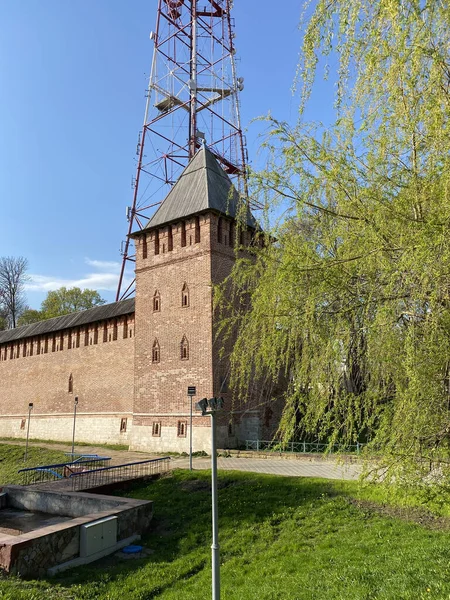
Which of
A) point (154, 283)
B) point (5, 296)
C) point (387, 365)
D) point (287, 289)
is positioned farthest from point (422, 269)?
point (5, 296)

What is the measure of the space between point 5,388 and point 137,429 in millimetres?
14677

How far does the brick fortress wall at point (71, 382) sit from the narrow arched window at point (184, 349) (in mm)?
3998

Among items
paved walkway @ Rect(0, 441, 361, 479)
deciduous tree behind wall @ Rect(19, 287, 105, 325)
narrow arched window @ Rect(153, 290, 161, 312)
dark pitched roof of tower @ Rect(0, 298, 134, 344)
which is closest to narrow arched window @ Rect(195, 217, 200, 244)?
narrow arched window @ Rect(153, 290, 161, 312)

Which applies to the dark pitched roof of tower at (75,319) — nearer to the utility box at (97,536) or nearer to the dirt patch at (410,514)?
the utility box at (97,536)

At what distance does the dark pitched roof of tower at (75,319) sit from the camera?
73.9 feet

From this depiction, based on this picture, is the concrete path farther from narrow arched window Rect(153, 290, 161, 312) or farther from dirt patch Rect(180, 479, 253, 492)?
narrow arched window Rect(153, 290, 161, 312)

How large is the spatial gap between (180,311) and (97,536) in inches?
447

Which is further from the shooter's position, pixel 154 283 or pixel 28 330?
pixel 28 330

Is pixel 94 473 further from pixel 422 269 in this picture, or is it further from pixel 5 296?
pixel 5 296

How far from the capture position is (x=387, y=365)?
3689 millimetres

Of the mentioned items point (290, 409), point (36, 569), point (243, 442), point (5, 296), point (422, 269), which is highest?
point (5, 296)

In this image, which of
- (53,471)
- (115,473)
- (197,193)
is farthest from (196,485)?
(197,193)

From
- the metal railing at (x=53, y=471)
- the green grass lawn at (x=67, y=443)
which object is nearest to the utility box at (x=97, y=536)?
the metal railing at (x=53, y=471)

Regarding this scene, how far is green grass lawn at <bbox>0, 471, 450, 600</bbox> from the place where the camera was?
5.34 metres
